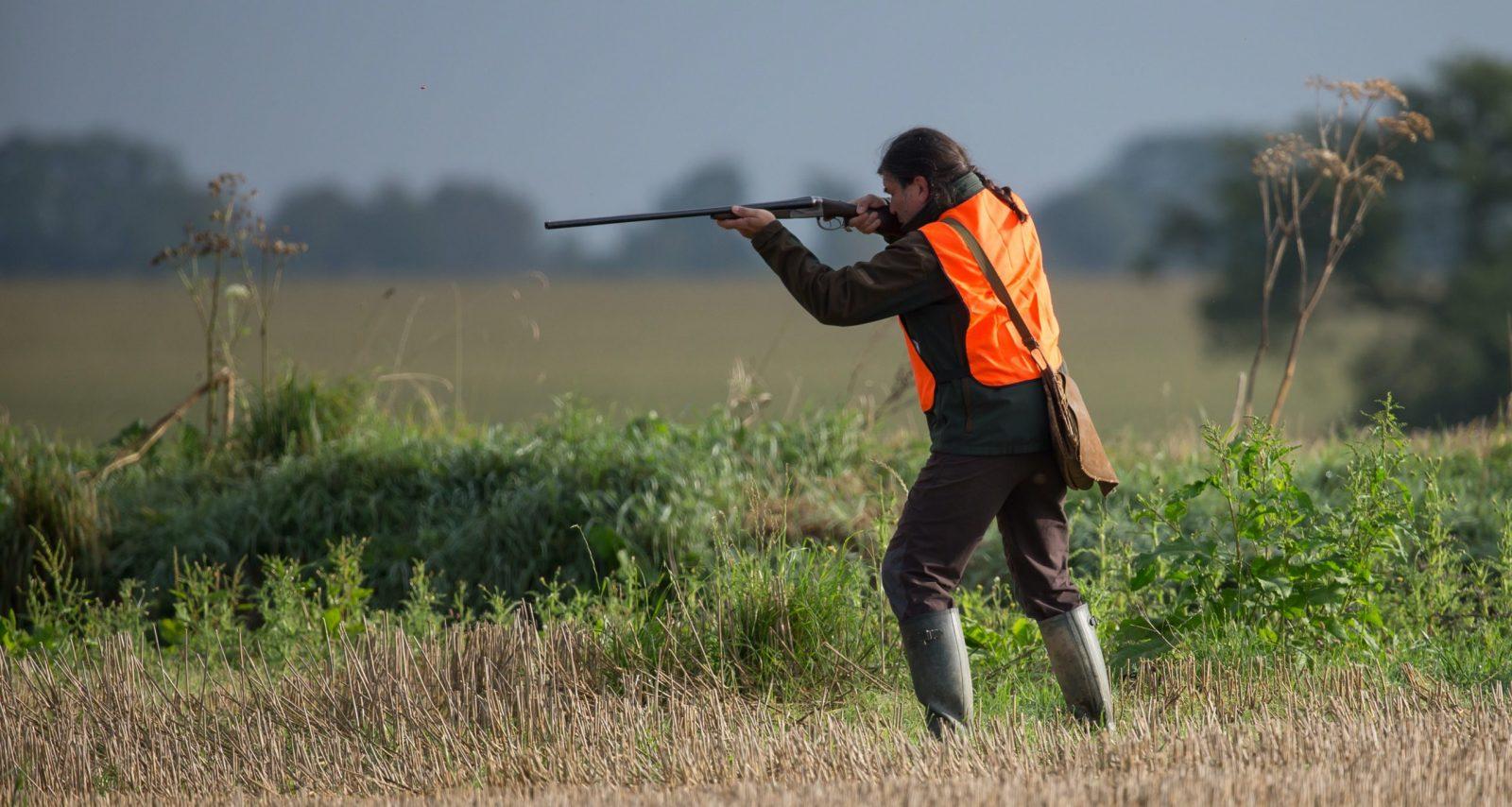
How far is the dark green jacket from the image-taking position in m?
4.09

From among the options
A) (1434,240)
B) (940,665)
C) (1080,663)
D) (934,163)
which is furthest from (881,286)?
(1434,240)

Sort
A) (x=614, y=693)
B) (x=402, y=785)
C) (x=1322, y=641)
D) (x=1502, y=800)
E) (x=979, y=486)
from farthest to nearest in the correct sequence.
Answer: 1. (x=1322, y=641)
2. (x=614, y=693)
3. (x=979, y=486)
4. (x=402, y=785)
5. (x=1502, y=800)

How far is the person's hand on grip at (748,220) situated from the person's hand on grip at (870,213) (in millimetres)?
336

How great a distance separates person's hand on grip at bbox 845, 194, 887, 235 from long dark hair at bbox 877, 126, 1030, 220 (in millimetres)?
219

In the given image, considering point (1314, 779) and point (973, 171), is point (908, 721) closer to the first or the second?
point (1314, 779)

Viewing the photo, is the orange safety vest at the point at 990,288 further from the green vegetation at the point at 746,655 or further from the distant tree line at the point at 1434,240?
the distant tree line at the point at 1434,240

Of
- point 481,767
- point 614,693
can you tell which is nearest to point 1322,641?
point 614,693

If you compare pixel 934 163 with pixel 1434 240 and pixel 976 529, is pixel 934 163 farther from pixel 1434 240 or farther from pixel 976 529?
pixel 1434 240

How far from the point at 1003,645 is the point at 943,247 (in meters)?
1.77

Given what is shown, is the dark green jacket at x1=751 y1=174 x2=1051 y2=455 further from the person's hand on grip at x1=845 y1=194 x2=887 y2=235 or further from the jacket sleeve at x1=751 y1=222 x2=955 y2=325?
the person's hand on grip at x1=845 y1=194 x2=887 y2=235

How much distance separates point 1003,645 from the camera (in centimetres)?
515

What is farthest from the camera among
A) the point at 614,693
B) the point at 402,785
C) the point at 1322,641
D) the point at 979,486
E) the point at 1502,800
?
the point at 1322,641

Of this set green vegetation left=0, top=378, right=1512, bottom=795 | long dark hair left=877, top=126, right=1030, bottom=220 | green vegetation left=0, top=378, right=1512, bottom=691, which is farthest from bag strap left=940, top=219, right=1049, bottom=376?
green vegetation left=0, top=378, right=1512, bottom=795

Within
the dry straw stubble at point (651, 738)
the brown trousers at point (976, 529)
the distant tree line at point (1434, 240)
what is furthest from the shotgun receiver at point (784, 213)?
the distant tree line at point (1434, 240)
